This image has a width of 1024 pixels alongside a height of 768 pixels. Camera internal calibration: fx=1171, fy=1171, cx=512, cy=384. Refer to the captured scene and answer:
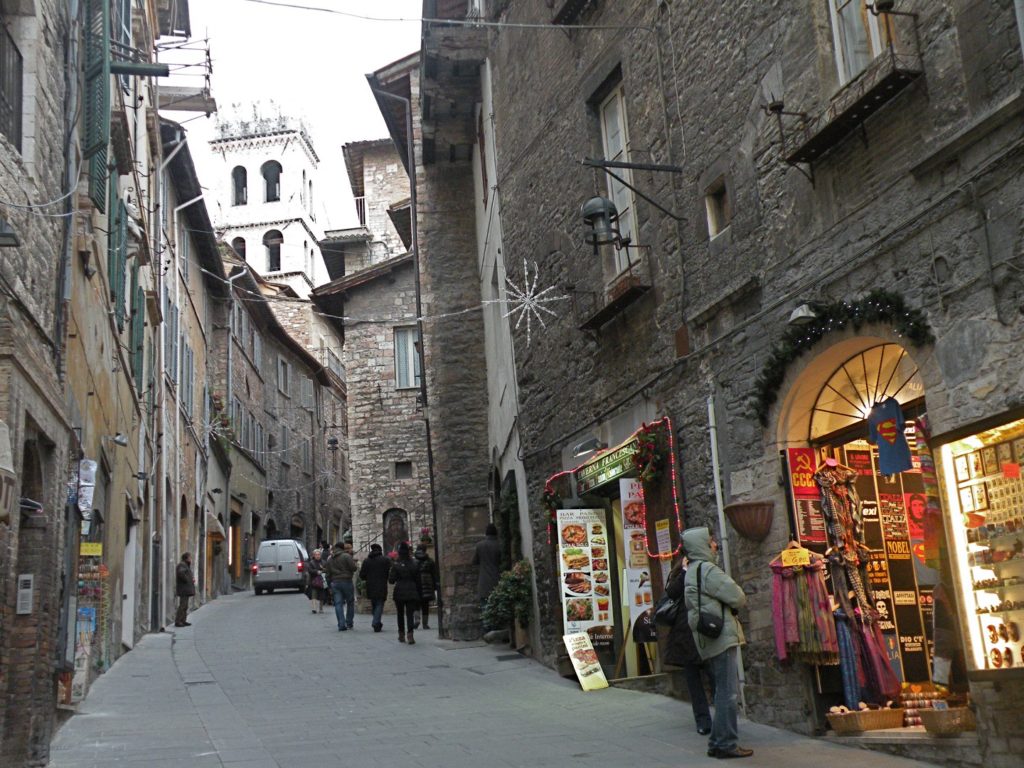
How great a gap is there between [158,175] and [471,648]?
1091cm

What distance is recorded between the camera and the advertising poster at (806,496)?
8.37 meters

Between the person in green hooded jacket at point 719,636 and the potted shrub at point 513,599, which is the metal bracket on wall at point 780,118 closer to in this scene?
the person in green hooded jacket at point 719,636

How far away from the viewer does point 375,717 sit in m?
9.91

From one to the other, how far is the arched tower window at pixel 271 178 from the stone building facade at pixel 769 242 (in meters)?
52.8

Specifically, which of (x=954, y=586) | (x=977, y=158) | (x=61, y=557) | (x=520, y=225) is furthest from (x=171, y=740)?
(x=520, y=225)

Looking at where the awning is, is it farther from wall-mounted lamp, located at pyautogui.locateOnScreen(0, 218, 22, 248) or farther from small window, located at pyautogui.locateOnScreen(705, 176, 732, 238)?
wall-mounted lamp, located at pyautogui.locateOnScreen(0, 218, 22, 248)

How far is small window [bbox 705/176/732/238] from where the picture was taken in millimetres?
9586

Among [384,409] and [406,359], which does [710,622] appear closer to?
[406,359]

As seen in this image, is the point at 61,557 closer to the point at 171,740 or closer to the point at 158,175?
the point at 171,740

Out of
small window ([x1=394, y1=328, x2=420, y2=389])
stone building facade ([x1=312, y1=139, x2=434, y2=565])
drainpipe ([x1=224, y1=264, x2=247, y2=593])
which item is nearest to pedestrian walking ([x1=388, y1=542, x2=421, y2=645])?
stone building facade ([x1=312, y1=139, x2=434, y2=565])

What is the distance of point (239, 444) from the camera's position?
111 feet

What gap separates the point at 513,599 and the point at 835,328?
7728 millimetres

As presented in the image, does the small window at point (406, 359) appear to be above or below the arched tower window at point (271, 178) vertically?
below

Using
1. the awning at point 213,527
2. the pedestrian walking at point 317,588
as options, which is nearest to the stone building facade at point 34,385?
the pedestrian walking at point 317,588
